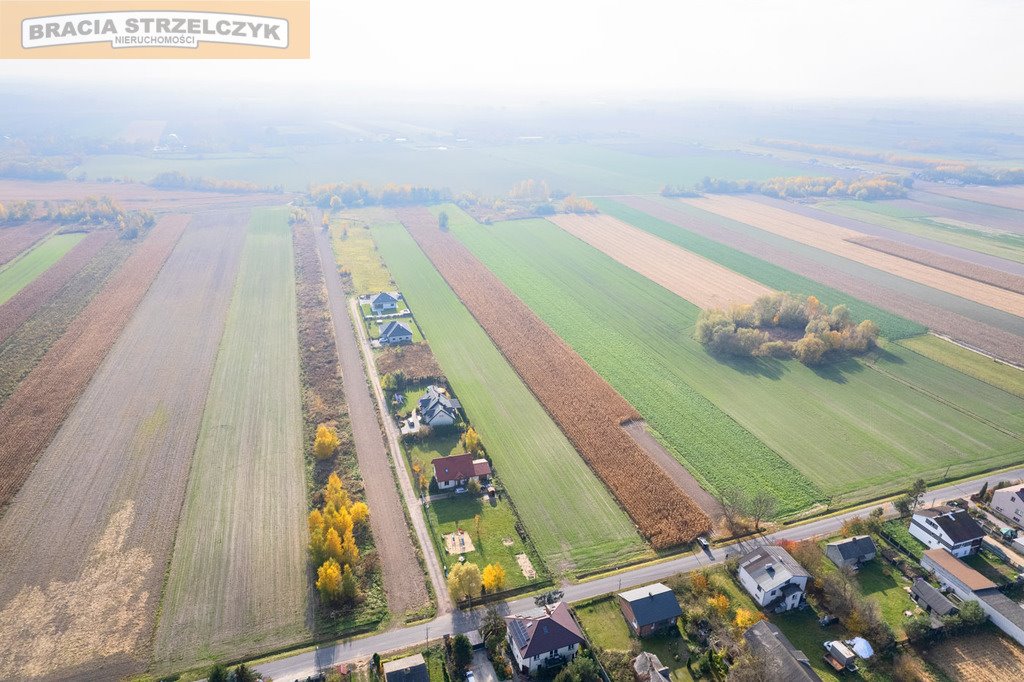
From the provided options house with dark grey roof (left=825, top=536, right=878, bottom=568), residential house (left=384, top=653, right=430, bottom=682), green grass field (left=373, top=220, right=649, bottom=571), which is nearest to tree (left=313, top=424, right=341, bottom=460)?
green grass field (left=373, top=220, right=649, bottom=571)

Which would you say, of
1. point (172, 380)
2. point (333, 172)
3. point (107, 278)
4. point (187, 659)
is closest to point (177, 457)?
point (172, 380)

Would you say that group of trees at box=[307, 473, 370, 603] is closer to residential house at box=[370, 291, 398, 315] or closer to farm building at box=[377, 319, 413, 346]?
farm building at box=[377, 319, 413, 346]

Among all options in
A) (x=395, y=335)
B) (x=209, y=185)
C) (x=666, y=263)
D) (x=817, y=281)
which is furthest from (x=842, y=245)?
(x=209, y=185)

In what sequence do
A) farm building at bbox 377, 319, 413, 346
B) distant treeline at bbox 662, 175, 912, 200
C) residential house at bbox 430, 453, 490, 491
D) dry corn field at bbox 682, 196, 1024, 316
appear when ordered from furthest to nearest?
distant treeline at bbox 662, 175, 912, 200 < dry corn field at bbox 682, 196, 1024, 316 < farm building at bbox 377, 319, 413, 346 < residential house at bbox 430, 453, 490, 491

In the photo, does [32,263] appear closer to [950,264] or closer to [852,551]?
[852,551]

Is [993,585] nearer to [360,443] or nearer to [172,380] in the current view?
[360,443]

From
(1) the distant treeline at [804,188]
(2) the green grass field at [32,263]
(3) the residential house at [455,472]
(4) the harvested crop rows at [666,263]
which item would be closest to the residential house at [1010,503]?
(3) the residential house at [455,472]

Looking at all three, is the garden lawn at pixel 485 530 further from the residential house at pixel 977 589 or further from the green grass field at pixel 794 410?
the residential house at pixel 977 589

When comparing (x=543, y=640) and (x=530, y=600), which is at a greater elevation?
(x=543, y=640)
